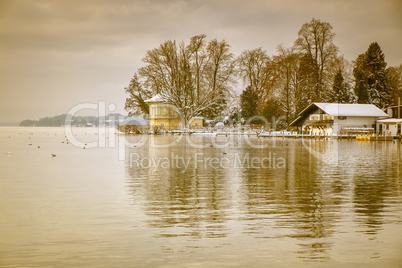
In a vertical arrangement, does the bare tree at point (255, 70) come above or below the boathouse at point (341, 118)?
above

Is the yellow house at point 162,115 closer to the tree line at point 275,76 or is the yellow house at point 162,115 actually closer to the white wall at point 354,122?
the tree line at point 275,76

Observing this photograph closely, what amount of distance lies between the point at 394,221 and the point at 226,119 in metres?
83.2

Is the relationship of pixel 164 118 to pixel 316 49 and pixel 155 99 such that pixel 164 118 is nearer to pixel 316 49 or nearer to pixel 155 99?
pixel 155 99

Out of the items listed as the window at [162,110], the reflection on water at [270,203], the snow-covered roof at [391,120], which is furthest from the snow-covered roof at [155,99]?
the reflection on water at [270,203]

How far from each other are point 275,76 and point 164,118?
25484 millimetres

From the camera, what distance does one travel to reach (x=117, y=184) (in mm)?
14664

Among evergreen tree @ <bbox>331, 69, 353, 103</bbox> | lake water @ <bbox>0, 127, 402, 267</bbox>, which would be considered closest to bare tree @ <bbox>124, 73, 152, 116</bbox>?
evergreen tree @ <bbox>331, 69, 353, 103</bbox>

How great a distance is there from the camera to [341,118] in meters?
64.1

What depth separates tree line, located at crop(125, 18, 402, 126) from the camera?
6869cm

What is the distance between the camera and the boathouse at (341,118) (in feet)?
207

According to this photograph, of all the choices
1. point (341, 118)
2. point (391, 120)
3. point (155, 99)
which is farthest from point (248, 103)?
point (391, 120)

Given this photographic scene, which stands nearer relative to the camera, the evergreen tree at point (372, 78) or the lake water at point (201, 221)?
the lake water at point (201, 221)

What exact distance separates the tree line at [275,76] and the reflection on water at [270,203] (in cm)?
5363

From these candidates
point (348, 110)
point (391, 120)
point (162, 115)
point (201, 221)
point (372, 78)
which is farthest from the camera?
point (162, 115)
